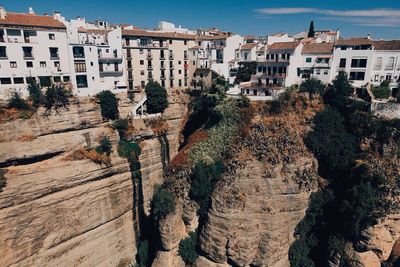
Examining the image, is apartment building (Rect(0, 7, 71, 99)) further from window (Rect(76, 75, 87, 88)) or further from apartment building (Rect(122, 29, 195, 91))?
apartment building (Rect(122, 29, 195, 91))

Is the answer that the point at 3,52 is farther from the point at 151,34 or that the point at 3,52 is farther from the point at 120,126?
the point at 151,34

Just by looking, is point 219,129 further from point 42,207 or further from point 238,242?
point 42,207

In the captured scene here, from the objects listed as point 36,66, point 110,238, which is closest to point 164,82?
point 36,66

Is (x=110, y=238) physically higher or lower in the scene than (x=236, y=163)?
lower

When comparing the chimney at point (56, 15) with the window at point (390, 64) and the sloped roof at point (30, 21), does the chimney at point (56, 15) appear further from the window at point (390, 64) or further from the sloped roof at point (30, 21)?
the window at point (390, 64)

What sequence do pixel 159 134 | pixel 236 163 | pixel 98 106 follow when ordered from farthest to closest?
pixel 159 134, pixel 98 106, pixel 236 163

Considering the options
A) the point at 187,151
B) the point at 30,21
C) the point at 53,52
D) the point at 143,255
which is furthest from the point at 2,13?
the point at 143,255

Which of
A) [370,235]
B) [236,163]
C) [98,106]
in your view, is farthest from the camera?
[98,106]
